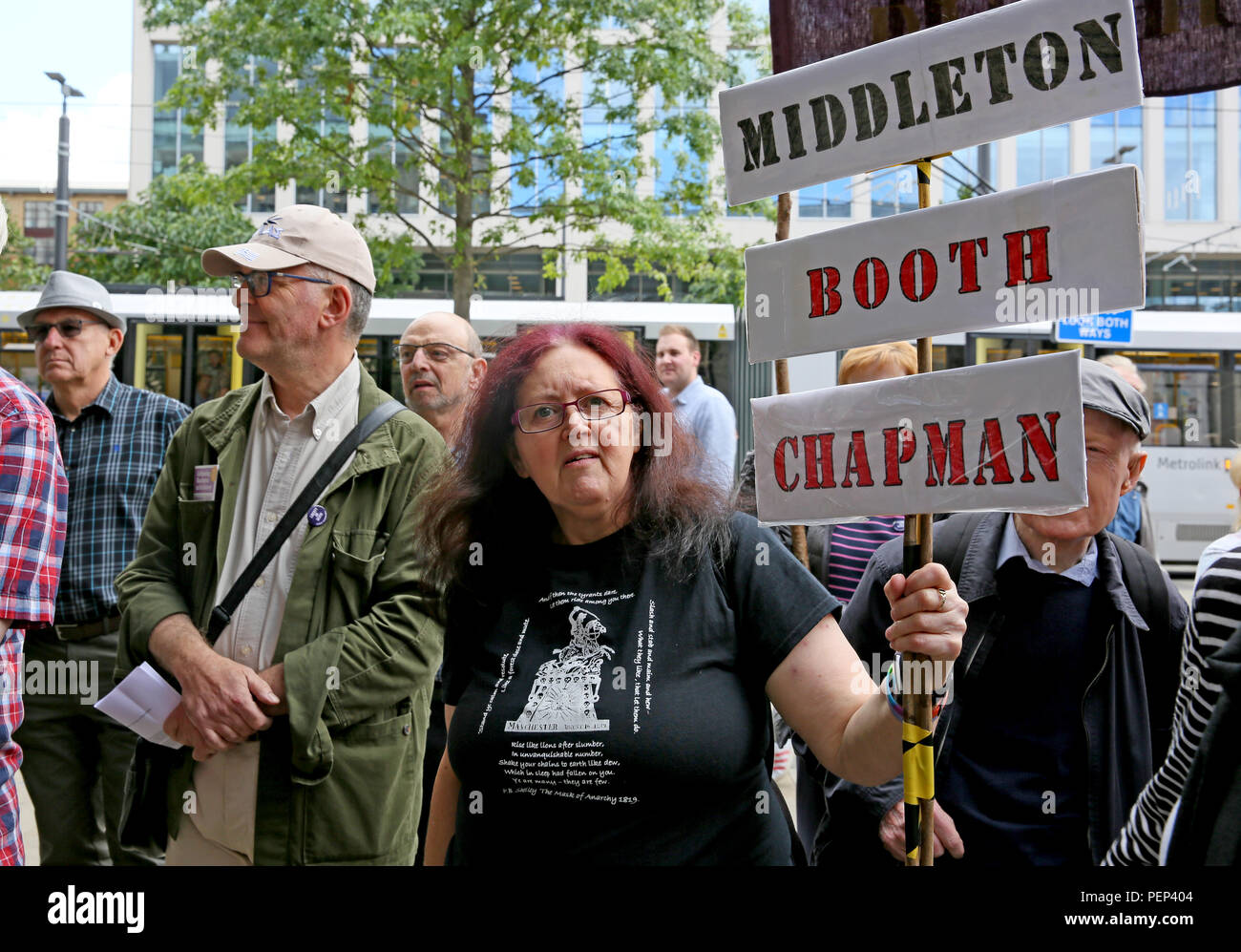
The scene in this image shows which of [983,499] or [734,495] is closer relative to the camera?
[983,499]

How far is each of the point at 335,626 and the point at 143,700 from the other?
45cm

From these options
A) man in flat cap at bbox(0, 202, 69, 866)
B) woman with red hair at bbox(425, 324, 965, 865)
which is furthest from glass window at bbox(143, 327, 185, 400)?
woman with red hair at bbox(425, 324, 965, 865)

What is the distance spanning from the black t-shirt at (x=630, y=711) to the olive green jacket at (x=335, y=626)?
1.15ft

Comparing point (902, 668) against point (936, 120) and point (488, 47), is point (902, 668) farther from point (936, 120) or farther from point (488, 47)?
point (488, 47)

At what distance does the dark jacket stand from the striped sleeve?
405 millimetres

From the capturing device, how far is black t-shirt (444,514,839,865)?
74.0 inches

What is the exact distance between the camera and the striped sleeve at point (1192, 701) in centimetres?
155

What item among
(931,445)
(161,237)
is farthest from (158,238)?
(931,445)

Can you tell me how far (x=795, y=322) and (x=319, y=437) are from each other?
132 centimetres

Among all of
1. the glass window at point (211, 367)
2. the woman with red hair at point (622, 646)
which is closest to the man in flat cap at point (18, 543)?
the woman with red hair at point (622, 646)

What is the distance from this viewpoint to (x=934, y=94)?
1.81 metres

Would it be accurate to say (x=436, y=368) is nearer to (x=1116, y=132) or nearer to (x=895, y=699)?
(x=895, y=699)

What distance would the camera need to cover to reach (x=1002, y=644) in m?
2.29
